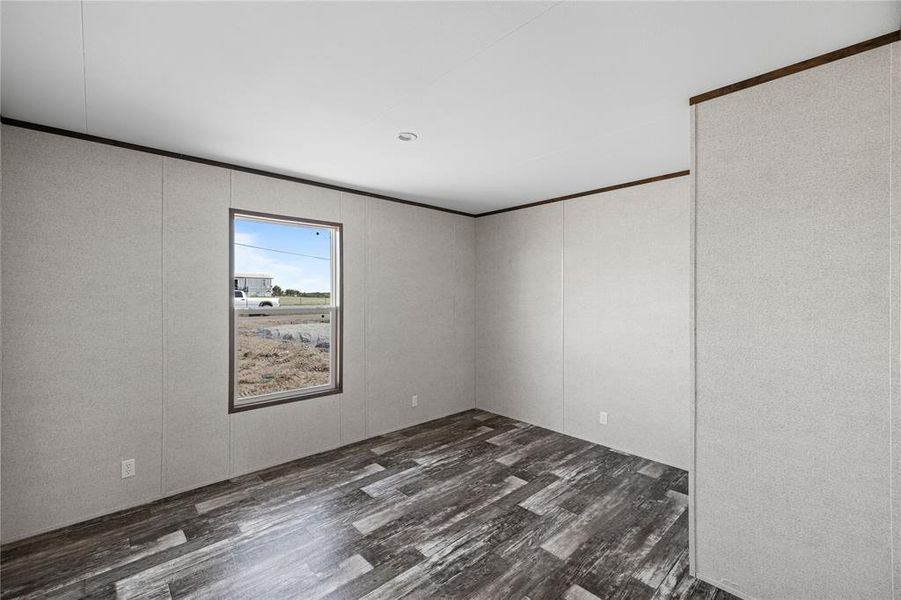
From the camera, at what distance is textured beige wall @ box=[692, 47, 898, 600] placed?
1.61 metres

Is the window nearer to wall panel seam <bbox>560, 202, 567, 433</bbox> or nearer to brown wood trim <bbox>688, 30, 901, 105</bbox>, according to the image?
wall panel seam <bbox>560, 202, 567, 433</bbox>

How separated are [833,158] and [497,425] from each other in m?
3.70

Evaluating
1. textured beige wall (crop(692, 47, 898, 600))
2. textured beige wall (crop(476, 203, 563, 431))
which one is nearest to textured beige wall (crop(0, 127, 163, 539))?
textured beige wall (crop(476, 203, 563, 431))

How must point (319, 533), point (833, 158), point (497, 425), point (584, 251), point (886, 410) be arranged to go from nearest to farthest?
1. point (886, 410)
2. point (833, 158)
3. point (319, 533)
4. point (584, 251)
5. point (497, 425)

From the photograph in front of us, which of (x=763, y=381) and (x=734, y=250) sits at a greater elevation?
(x=734, y=250)

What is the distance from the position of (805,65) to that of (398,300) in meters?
3.58

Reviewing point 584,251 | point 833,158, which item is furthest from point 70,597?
point 584,251

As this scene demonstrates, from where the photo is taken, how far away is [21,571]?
2127 mm

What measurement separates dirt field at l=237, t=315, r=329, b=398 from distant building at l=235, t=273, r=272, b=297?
23 cm

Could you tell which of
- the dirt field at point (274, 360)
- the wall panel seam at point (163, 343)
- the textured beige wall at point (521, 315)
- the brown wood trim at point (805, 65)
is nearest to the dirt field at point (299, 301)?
the dirt field at point (274, 360)

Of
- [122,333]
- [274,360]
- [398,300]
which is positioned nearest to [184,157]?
[122,333]

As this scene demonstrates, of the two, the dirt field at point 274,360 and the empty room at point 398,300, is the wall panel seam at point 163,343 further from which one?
the dirt field at point 274,360

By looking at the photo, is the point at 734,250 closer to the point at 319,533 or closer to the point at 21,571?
the point at 319,533

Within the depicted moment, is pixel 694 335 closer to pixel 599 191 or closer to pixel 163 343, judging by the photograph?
pixel 599 191
